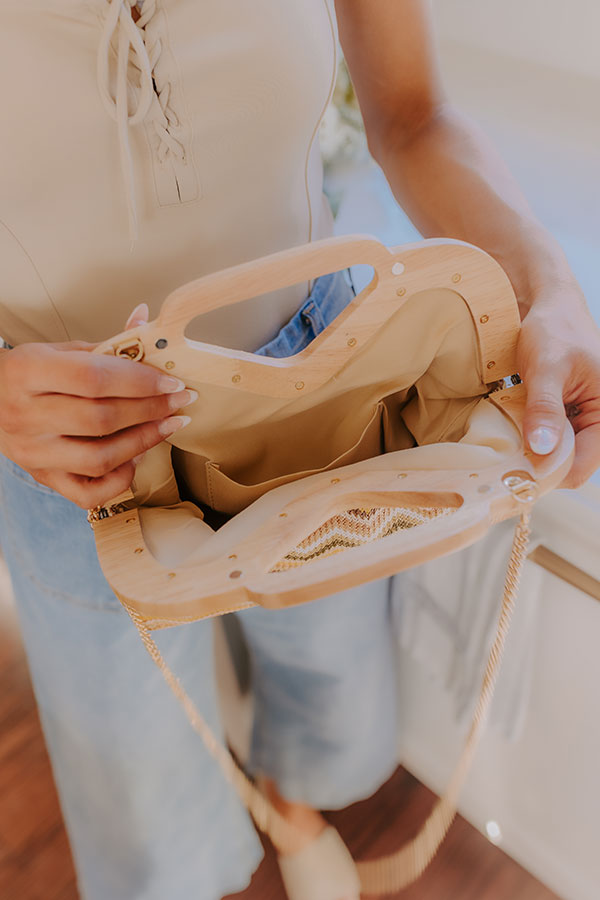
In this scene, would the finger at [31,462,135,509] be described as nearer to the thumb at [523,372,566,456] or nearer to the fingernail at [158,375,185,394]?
the fingernail at [158,375,185,394]

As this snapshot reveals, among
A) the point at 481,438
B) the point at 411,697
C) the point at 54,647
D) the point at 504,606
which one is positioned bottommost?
the point at 411,697

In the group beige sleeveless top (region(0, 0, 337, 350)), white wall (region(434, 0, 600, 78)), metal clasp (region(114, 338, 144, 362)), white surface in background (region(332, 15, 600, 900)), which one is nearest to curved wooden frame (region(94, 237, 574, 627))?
metal clasp (region(114, 338, 144, 362))

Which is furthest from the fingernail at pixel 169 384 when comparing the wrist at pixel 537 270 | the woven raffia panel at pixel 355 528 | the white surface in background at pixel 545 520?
the white surface in background at pixel 545 520

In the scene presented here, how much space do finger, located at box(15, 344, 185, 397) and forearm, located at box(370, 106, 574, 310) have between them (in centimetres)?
27

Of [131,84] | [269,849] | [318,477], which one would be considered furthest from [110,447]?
[269,849]

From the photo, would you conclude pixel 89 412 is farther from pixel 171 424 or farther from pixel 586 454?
pixel 586 454

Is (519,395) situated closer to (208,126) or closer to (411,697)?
(208,126)

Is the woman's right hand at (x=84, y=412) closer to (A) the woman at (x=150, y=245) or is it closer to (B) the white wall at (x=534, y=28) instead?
(A) the woman at (x=150, y=245)

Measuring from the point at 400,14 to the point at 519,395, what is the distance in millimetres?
328

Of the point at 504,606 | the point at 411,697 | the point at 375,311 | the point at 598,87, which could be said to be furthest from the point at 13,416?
the point at 598,87

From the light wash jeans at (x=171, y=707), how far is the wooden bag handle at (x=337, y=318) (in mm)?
158

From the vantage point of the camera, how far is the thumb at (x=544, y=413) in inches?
16.1

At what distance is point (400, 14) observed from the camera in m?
0.57

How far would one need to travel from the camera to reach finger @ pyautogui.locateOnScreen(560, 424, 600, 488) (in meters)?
0.48
